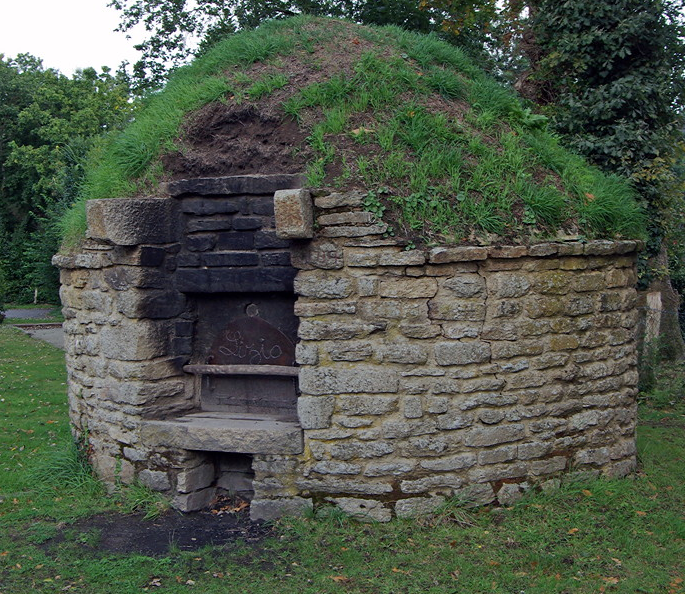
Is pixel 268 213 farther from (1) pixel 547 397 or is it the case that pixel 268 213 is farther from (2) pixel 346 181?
(1) pixel 547 397

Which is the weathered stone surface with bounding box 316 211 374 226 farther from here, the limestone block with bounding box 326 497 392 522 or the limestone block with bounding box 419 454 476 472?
the limestone block with bounding box 326 497 392 522

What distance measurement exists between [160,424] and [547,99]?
24.2 feet

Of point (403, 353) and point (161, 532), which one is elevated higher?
point (403, 353)

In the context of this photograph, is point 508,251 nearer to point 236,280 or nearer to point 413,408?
point 413,408

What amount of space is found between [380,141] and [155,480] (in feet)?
10.7

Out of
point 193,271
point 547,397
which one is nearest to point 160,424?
point 193,271

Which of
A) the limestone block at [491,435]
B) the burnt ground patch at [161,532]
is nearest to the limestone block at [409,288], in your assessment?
the limestone block at [491,435]

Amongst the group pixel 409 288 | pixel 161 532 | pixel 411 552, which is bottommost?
pixel 161 532

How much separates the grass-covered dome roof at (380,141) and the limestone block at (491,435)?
138 centimetres

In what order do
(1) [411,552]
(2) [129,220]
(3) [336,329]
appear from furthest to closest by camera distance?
(2) [129,220] → (3) [336,329] → (1) [411,552]

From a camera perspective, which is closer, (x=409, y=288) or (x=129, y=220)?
(x=409, y=288)

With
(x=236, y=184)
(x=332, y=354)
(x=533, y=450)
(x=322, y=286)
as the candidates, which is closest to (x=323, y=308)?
(x=322, y=286)

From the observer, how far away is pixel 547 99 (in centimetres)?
1013

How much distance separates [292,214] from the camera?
4988mm
